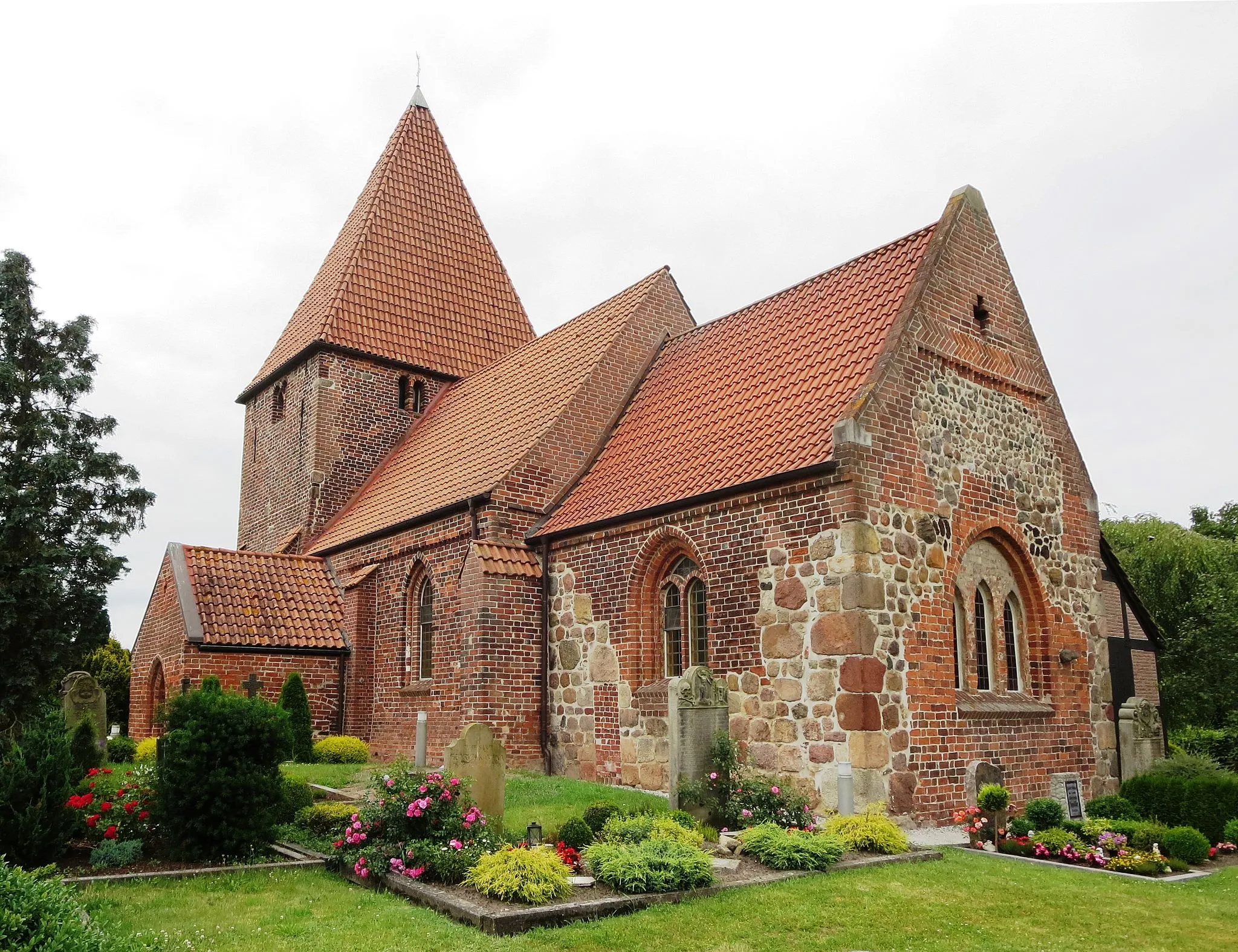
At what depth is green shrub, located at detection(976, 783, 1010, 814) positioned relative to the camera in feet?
35.8

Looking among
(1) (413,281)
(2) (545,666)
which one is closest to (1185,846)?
(2) (545,666)

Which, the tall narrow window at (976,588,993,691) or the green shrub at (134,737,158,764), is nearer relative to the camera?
the tall narrow window at (976,588,993,691)

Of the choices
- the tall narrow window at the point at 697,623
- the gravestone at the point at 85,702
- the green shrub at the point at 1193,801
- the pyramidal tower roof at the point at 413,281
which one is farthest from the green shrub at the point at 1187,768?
the pyramidal tower roof at the point at 413,281

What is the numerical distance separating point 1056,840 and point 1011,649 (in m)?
4.34

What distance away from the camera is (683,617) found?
14422 mm

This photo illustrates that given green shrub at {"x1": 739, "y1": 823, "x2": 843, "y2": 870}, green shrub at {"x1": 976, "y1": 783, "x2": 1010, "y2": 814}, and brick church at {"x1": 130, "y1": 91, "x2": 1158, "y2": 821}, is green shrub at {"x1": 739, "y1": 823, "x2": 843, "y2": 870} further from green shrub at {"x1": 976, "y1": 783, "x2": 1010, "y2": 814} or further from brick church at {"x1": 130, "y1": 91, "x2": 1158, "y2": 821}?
green shrub at {"x1": 976, "y1": 783, "x2": 1010, "y2": 814}

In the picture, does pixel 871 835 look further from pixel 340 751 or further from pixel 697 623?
pixel 340 751

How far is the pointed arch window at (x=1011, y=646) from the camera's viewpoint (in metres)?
14.4

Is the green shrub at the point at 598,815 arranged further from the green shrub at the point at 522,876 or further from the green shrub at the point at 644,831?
the green shrub at the point at 522,876

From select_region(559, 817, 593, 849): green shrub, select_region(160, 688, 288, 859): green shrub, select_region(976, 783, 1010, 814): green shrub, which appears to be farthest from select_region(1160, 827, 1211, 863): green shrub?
select_region(160, 688, 288, 859): green shrub

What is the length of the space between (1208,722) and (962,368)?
17.5 m

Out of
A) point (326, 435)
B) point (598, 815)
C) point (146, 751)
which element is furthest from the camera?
point (326, 435)

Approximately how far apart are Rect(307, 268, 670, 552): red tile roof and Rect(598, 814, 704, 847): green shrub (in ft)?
25.7

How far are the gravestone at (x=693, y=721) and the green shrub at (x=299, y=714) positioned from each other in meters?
8.67
